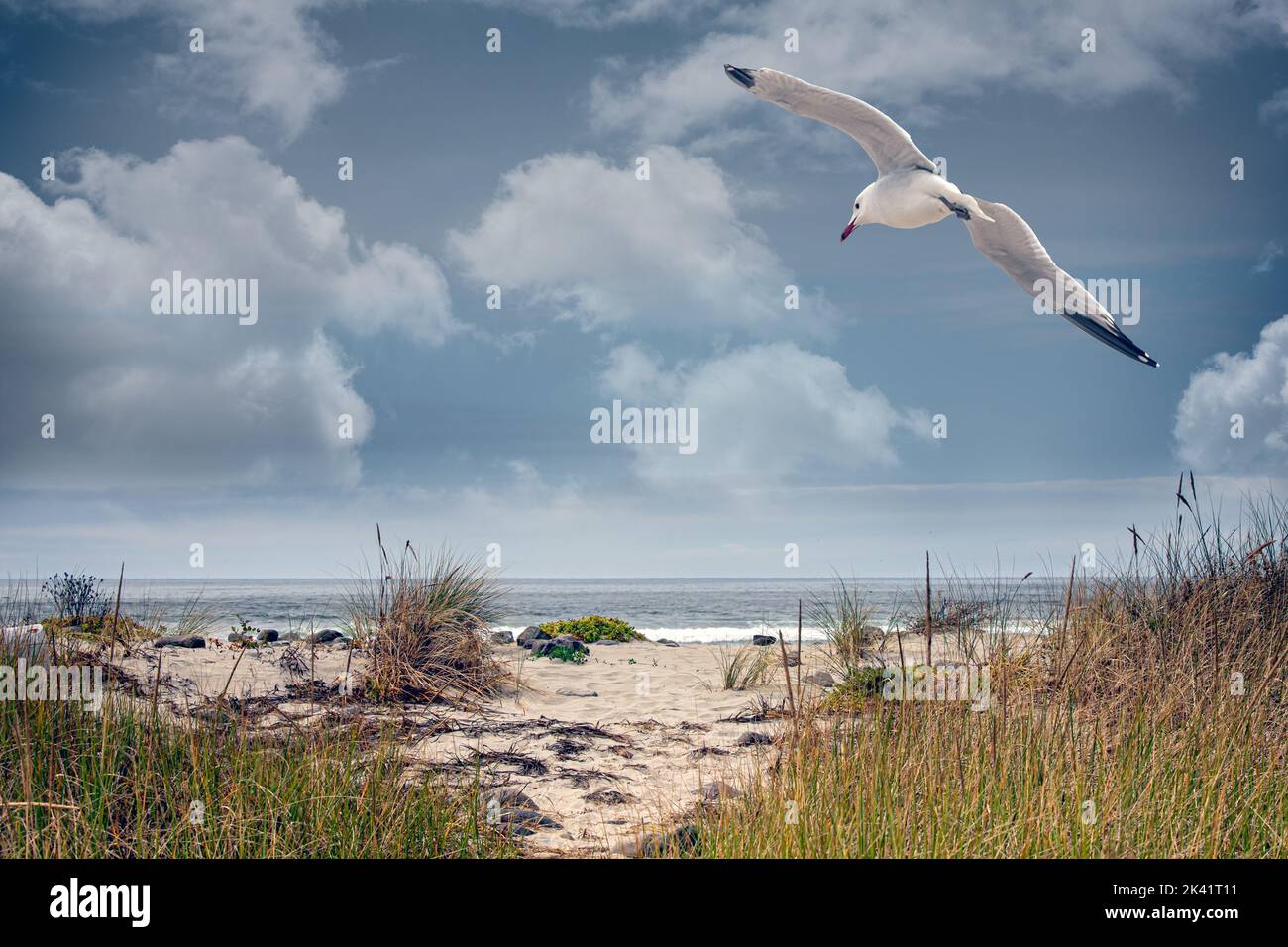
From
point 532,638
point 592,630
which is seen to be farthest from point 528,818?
point 592,630

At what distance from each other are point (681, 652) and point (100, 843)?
958cm

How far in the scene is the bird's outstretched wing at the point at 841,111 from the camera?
7.39 meters

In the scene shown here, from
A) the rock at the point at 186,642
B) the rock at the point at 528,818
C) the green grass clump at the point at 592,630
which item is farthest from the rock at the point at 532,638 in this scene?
the rock at the point at 528,818

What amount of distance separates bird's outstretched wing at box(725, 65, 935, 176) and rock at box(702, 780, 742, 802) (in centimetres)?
539

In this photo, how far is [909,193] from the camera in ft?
23.9

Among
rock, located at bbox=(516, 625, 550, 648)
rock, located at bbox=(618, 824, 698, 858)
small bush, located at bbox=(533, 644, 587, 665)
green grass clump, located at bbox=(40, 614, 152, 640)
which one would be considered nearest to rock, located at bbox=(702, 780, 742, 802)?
rock, located at bbox=(618, 824, 698, 858)

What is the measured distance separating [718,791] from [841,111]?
5.74 metres

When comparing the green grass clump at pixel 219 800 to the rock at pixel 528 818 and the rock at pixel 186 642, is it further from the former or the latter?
the rock at pixel 186 642

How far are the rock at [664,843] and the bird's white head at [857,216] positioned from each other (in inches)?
227

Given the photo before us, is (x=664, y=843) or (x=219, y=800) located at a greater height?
(x=219, y=800)

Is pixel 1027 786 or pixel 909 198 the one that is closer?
pixel 1027 786

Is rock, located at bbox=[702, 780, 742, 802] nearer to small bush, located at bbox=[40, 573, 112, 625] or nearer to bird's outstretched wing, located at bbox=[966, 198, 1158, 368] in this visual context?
bird's outstretched wing, located at bbox=[966, 198, 1158, 368]

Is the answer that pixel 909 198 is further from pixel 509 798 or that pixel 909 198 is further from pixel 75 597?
pixel 75 597
